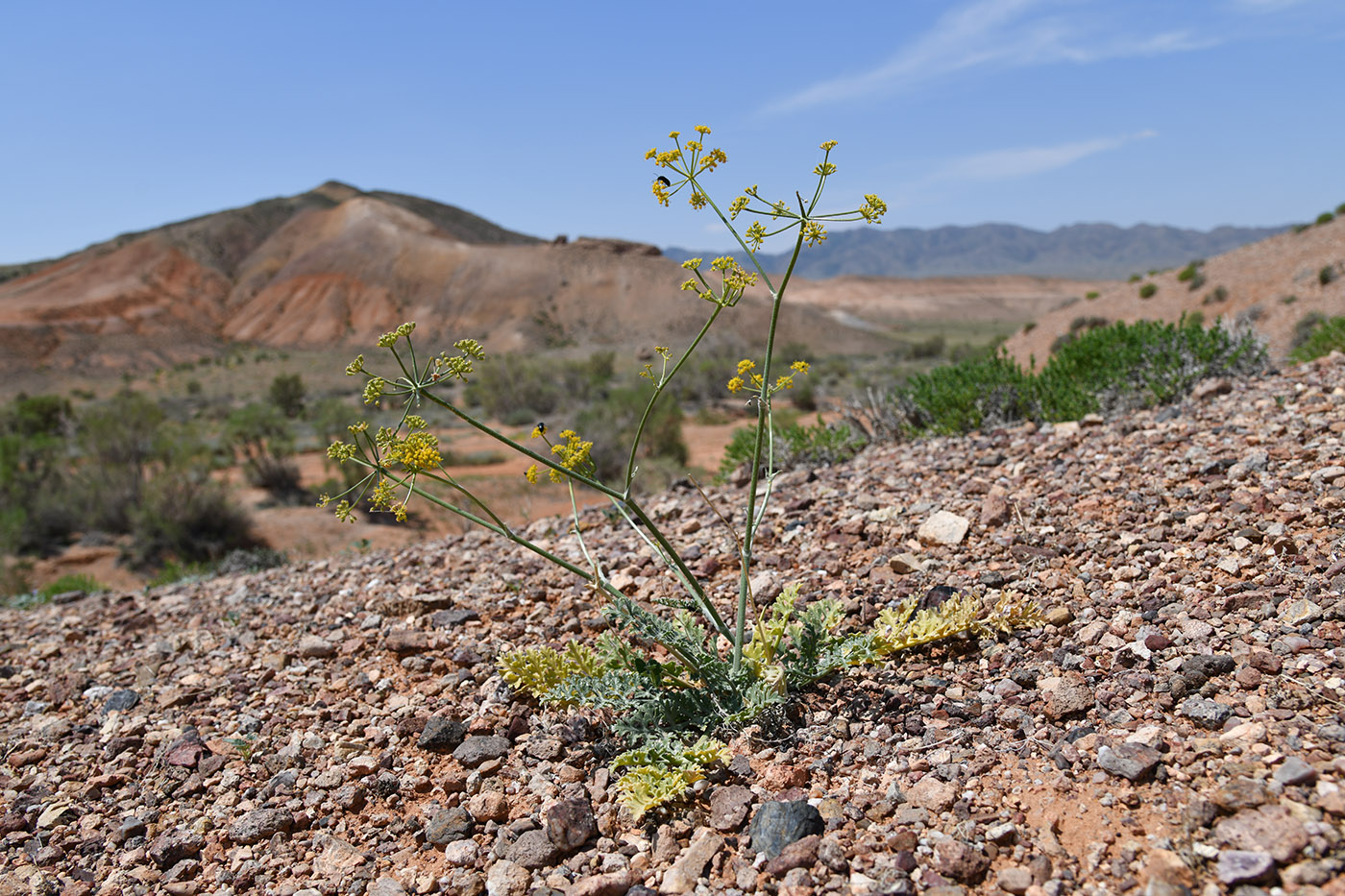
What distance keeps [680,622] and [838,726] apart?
69 cm

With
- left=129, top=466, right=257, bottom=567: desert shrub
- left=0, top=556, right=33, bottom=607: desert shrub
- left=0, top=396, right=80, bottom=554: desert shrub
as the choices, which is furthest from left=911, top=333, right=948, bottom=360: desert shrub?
left=0, top=556, right=33, bottom=607: desert shrub

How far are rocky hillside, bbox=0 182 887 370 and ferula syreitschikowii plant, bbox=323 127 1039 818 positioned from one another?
46.6 meters

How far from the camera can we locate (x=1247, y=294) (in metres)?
19.5

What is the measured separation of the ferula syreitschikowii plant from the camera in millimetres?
2336

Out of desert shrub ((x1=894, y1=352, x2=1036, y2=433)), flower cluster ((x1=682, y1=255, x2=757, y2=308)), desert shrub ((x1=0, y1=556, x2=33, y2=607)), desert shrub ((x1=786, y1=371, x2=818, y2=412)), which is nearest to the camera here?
flower cluster ((x1=682, y1=255, x2=757, y2=308))

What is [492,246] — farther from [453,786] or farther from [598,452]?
[453,786]

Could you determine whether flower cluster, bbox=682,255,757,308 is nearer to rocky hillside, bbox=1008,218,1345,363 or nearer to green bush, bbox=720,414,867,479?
green bush, bbox=720,414,867,479

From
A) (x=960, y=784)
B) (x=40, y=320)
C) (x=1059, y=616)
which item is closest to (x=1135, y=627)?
(x=1059, y=616)

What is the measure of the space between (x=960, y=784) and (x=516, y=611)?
2.38 m

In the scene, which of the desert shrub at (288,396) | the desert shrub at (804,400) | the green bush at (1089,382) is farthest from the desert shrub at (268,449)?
the desert shrub at (804,400)

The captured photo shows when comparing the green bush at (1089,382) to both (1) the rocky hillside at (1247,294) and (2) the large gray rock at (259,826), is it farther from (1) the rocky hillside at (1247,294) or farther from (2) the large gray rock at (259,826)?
(1) the rocky hillside at (1247,294)

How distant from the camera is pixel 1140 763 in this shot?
2.15m

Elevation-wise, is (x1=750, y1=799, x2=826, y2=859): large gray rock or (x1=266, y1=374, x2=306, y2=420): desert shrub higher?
(x1=266, y1=374, x2=306, y2=420): desert shrub

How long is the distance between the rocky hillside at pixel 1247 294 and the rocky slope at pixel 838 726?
13670 mm
